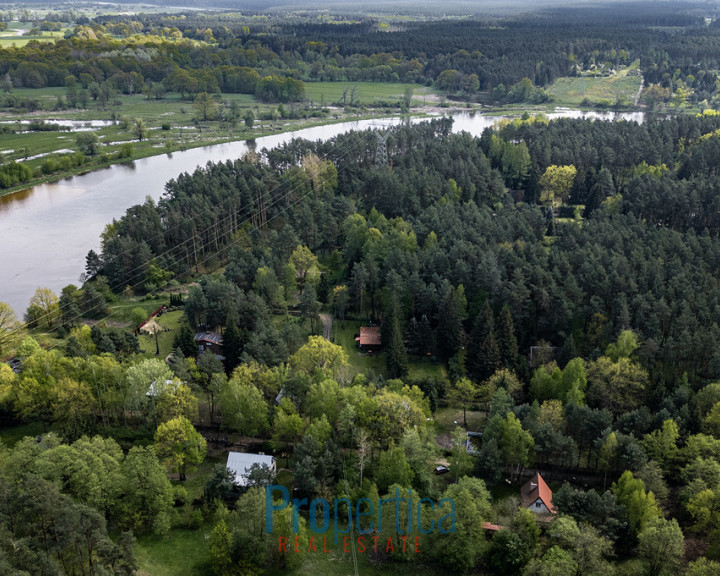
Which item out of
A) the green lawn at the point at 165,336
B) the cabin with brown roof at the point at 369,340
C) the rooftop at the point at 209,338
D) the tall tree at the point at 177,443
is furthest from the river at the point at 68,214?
the cabin with brown roof at the point at 369,340

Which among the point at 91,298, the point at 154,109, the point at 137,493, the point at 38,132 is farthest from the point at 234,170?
the point at 154,109

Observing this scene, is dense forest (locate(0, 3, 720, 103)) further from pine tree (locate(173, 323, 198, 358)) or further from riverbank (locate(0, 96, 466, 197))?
pine tree (locate(173, 323, 198, 358))

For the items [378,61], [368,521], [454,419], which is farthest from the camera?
[378,61]

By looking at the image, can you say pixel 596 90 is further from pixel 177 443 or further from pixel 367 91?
pixel 177 443

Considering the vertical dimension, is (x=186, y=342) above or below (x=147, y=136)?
below

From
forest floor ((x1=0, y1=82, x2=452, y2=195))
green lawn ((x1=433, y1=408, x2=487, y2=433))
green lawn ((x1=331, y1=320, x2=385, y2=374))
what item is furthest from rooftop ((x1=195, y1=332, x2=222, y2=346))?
forest floor ((x1=0, y1=82, x2=452, y2=195))

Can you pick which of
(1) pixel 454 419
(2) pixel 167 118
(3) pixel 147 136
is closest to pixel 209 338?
(1) pixel 454 419
